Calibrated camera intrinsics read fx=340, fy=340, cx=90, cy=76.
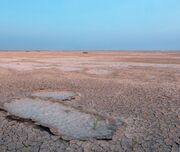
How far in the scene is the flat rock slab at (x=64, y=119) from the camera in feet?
13.8

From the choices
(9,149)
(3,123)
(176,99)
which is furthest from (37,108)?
(176,99)

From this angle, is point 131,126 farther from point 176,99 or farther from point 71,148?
point 176,99

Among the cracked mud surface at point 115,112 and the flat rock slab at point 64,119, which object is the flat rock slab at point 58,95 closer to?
the cracked mud surface at point 115,112

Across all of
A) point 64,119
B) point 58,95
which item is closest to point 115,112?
point 64,119

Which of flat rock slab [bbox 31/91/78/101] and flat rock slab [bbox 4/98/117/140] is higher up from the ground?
flat rock slab [bbox 31/91/78/101]

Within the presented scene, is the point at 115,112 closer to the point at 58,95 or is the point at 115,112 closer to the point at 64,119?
the point at 64,119

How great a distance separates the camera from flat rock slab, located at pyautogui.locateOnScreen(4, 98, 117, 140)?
4.20 metres

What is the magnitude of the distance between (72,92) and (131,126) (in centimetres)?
259

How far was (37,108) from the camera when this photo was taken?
5.55 m

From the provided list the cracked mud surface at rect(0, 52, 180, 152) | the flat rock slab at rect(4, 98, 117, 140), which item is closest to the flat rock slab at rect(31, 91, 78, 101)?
the cracked mud surface at rect(0, 52, 180, 152)

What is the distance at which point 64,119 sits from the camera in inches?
191

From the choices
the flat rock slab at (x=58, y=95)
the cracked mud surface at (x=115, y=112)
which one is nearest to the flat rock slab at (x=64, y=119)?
the cracked mud surface at (x=115, y=112)

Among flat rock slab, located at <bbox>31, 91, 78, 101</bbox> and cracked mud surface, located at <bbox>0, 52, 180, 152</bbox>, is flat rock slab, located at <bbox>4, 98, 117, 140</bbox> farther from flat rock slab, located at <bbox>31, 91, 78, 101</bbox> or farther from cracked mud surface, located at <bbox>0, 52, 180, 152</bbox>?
flat rock slab, located at <bbox>31, 91, 78, 101</bbox>

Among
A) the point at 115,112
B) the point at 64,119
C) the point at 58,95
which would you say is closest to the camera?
the point at 64,119
